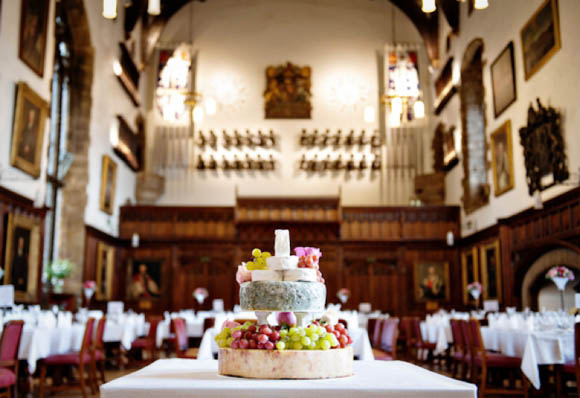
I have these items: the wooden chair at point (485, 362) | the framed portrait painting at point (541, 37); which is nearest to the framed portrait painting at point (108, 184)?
the framed portrait painting at point (541, 37)

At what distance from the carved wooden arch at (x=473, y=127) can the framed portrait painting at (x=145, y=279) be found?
791 cm

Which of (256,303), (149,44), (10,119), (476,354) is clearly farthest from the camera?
(149,44)

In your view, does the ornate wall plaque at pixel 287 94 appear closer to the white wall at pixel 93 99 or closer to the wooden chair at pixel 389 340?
the white wall at pixel 93 99

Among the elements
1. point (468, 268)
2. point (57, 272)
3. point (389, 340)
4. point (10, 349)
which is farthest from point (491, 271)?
point (10, 349)

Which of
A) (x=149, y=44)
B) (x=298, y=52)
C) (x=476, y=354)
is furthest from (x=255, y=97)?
(x=476, y=354)

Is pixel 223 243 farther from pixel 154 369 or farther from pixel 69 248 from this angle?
pixel 154 369

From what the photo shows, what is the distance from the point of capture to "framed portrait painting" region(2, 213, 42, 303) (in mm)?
9711

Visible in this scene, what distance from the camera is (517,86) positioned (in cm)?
1196

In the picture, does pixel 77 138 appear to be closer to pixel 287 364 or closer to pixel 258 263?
pixel 258 263

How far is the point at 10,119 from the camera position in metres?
9.89

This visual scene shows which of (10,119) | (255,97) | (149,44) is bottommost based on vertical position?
(10,119)

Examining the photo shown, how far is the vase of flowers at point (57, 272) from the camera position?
38.0ft

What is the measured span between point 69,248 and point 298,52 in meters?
9.60

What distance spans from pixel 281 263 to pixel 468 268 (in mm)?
13346
